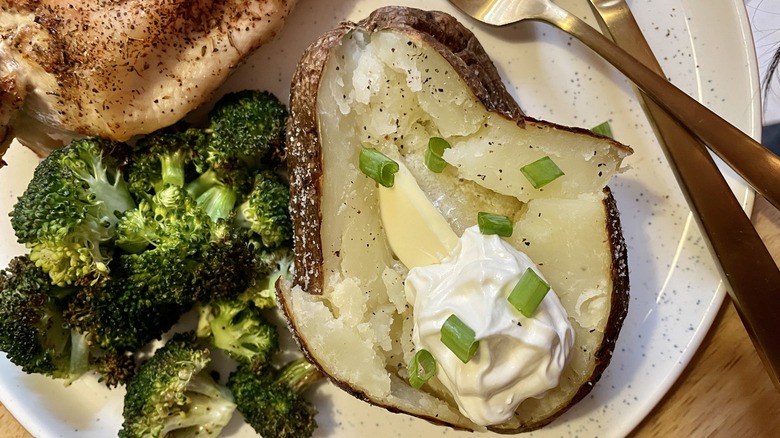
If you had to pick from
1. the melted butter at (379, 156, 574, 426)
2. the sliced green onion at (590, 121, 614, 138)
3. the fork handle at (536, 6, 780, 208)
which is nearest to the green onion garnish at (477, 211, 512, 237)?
the melted butter at (379, 156, 574, 426)

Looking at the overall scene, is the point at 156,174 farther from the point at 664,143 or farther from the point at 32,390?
the point at 664,143

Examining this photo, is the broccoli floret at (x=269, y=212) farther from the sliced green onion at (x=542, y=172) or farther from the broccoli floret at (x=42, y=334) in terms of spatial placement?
the sliced green onion at (x=542, y=172)

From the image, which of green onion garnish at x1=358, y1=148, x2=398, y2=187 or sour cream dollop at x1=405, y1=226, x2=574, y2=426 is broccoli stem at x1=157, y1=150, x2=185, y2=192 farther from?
sour cream dollop at x1=405, y1=226, x2=574, y2=426

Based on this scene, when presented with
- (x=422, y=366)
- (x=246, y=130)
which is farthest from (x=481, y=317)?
(x=246, y=130)

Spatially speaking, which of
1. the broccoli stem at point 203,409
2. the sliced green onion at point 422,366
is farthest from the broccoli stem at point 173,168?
the sliced green onion at point 422,366

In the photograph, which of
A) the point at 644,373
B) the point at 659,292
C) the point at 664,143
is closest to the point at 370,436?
the point at 644,373

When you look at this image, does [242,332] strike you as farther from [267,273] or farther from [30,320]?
[30,320]
